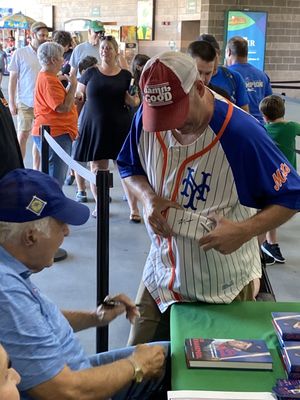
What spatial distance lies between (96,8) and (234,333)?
664 inches

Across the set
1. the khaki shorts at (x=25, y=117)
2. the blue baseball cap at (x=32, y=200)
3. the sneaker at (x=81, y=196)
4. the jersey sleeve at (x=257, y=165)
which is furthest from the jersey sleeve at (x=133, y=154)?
the khaki shorts at (x=25, y=117)

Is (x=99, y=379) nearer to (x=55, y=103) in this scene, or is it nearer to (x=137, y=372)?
(x=137, y=372)

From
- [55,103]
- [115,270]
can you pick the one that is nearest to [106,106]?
[55,103]

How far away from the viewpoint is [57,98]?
4.69m

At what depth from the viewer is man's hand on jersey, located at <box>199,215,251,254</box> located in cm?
173

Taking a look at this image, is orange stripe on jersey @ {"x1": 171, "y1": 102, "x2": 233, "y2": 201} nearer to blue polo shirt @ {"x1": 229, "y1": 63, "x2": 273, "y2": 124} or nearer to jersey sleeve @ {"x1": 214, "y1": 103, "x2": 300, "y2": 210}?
jersey sleeve @ {"x1": 214, "y1": 103, "x2": 300, "y2": 210}

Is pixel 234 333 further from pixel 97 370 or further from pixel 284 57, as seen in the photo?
pixel 284 57

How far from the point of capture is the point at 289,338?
1.66 metres

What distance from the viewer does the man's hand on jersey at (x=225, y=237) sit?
5.69 feet

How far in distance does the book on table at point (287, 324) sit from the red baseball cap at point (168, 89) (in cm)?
68

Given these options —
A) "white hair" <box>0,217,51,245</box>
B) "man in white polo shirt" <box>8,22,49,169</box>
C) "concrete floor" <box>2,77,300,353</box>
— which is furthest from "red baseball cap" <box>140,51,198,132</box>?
"man in white polo shirt" <box>8,22,49,169</box>

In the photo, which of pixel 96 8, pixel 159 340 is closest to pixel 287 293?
pixel 159 340

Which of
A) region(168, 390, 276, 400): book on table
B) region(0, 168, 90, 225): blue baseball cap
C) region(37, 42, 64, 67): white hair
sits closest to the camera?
region(168, 390, 276, 400): book on table

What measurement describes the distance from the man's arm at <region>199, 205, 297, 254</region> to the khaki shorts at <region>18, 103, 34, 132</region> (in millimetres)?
4558
